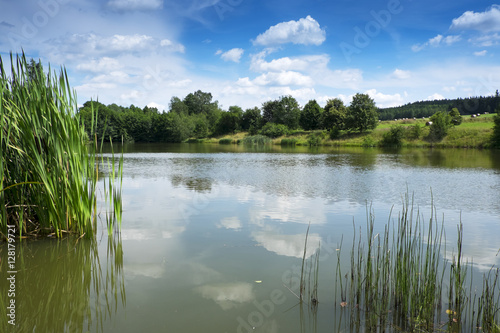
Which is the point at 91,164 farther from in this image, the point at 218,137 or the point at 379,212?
the point at 218,137

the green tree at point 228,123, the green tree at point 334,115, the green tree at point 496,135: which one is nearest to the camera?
the green tree at point 496,135

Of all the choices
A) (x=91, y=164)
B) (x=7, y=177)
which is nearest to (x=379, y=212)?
(x=91, y=164)

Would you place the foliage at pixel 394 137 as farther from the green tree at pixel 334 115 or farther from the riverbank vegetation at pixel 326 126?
the green tree at pixel 334 115

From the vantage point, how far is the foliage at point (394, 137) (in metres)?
46.8

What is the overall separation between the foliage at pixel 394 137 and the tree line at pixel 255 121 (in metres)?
4.37

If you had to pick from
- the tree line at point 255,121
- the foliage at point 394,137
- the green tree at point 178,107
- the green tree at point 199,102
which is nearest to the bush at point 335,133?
the tree line at point 255,121

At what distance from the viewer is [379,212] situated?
8883 mm

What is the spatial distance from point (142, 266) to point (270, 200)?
5.88 meters

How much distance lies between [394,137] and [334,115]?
11.7m

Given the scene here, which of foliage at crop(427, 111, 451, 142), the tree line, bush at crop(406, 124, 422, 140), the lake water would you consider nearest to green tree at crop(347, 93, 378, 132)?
the tree line

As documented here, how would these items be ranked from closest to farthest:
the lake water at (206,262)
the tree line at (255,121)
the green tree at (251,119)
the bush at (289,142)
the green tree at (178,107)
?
1. the lake water at (206,262)
2. the tree line at (255,121)
3. the bush at (289,142)
4. the green tree at (251,119)
5. the green tree at (178,107)

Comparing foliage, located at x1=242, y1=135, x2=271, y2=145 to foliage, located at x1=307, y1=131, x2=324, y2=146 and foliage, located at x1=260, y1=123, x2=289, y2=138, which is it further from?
foliage, located at x1=307, y1=131, x2=324, y2=146

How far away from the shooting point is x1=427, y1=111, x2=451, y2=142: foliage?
44.3 m

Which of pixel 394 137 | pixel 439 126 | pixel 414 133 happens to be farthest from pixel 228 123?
pixel 439 126
